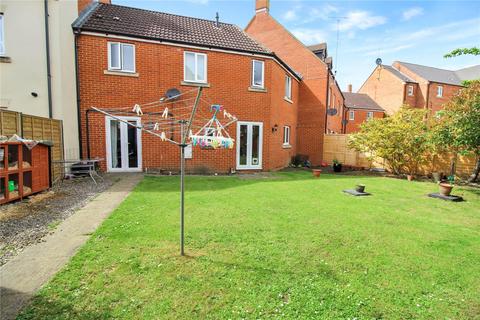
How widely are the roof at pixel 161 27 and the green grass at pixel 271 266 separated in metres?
8.04

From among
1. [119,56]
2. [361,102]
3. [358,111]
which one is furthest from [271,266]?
[361,102]

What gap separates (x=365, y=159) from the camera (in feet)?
50.4

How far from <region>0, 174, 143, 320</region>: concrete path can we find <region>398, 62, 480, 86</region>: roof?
4306 cm

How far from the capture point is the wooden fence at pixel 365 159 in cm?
1186

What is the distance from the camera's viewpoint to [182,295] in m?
2.93

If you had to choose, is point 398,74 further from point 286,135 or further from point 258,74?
point 258,74

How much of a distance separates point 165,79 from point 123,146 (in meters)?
3.40

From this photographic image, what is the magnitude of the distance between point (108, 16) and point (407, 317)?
14.2 m

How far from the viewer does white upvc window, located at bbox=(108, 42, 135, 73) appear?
10.6 meters

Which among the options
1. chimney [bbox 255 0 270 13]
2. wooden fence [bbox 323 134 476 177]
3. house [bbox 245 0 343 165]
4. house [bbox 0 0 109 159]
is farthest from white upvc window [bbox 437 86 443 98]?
house [bbox 0 0 109 159]

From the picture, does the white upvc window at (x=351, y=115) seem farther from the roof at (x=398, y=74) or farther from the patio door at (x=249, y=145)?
the patio door at (x=249, y=145)

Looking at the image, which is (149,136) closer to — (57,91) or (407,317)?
(57,91)

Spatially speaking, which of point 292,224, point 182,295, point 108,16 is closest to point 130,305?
point 182,295

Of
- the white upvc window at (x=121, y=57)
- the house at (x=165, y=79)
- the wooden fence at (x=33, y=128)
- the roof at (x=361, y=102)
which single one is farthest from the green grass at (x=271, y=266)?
the roof at (x=361, y=102)
